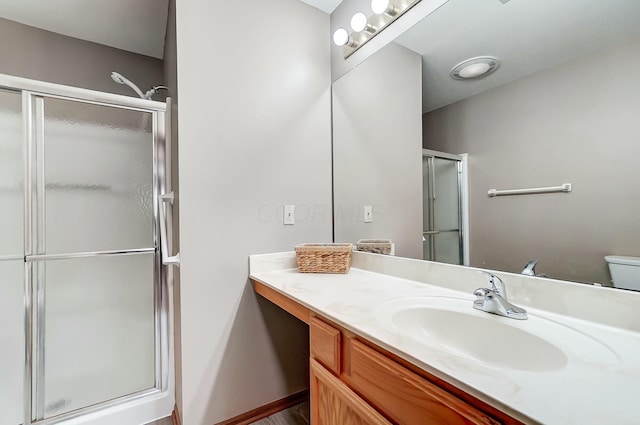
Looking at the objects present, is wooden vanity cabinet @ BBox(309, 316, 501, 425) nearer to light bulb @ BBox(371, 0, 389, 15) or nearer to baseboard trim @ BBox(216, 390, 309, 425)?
baseboard trim @ BBox(216, 390, 309, 425)

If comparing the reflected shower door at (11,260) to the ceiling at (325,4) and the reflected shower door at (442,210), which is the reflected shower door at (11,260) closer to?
the ceiling at (325,4)

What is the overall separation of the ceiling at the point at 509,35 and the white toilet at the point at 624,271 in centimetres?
60

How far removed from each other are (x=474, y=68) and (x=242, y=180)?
116cm

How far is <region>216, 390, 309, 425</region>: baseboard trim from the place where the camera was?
1399 millimetres

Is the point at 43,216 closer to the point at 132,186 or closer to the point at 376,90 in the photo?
the point at 132,186

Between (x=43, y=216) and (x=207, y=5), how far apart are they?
4.66 feet

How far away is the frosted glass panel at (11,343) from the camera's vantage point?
5.04 ft

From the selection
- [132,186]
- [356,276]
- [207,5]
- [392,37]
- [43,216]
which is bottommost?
[356,276]

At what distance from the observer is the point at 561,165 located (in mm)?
841

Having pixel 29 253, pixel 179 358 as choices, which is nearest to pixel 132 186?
pixel 29 253

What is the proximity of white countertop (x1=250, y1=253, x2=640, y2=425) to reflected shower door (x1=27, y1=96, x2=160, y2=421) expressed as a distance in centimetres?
132

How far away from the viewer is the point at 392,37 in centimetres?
139

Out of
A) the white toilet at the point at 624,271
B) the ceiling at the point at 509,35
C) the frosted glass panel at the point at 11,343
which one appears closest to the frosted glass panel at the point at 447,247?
the white toilet at the point at 624,271

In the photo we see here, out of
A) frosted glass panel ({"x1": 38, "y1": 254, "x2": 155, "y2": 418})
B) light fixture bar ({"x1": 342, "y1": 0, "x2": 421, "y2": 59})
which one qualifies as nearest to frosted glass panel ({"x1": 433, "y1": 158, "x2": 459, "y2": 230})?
light fixture bar ({"x1": 342, "y1": 0, "x2": 421, "y2": 59})
